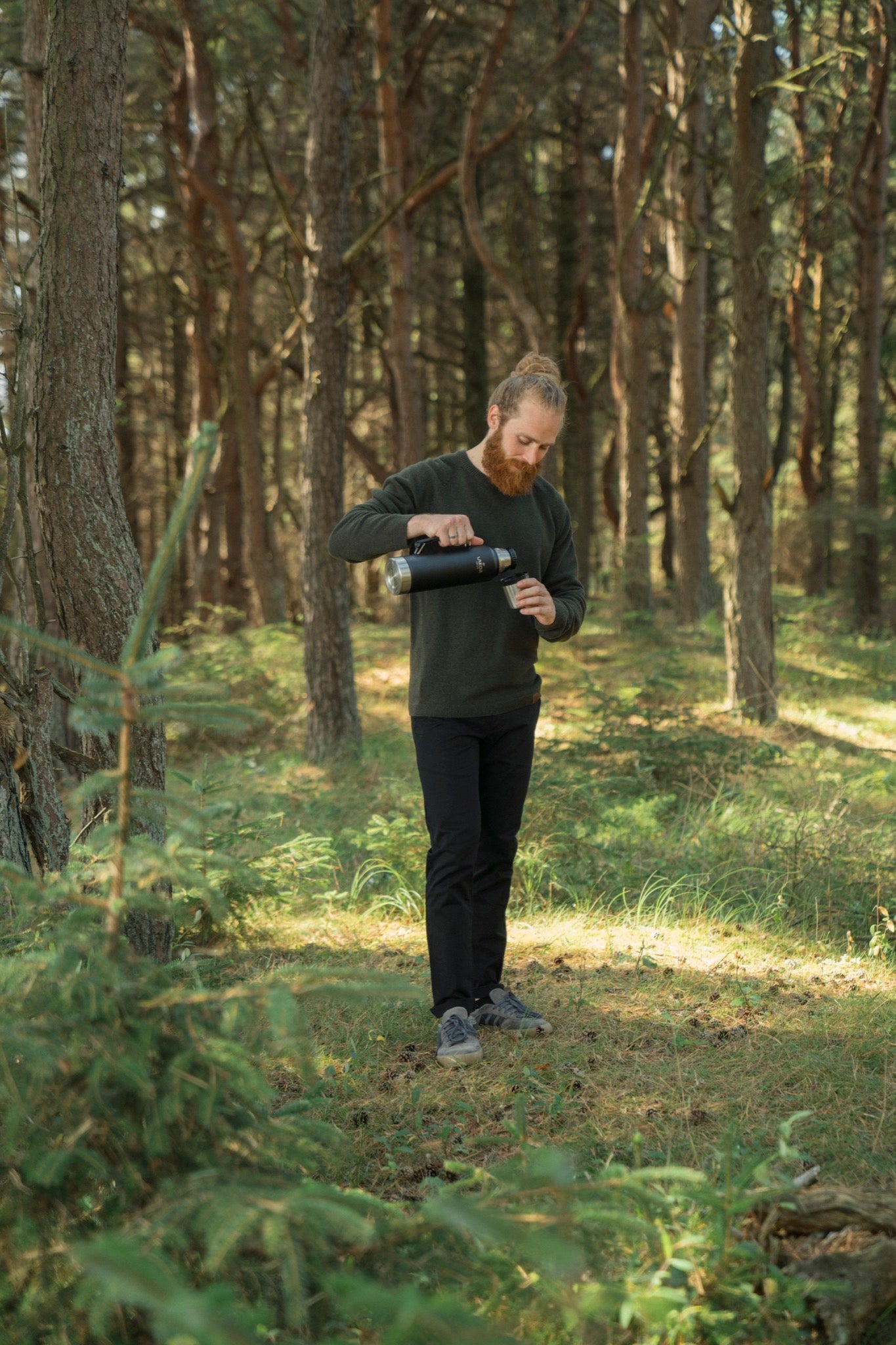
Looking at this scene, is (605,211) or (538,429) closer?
(538,429)

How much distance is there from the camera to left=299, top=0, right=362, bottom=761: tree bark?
796 cm

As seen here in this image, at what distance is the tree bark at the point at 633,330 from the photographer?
13.1m

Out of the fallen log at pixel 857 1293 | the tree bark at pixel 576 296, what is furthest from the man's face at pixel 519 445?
the tree bark at pixel 576 296

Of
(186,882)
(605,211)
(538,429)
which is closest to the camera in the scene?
(186,882)

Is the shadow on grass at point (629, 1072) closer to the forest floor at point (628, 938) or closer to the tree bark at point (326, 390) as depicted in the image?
the forest floor at point (628, 938)

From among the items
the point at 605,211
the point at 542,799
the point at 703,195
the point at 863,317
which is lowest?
the point at 542,799

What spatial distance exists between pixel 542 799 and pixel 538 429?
112 inches

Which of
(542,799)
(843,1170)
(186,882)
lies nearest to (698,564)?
(542,799)

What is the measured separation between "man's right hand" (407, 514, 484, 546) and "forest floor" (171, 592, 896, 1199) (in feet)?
3.73

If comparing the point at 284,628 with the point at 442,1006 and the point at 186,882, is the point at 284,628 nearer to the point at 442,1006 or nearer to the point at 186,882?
the point at 442,1006

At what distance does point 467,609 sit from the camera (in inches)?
142

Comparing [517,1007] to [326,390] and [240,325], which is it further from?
[240,325]

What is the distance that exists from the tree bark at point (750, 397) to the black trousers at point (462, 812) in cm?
486

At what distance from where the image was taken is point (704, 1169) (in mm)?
2799
